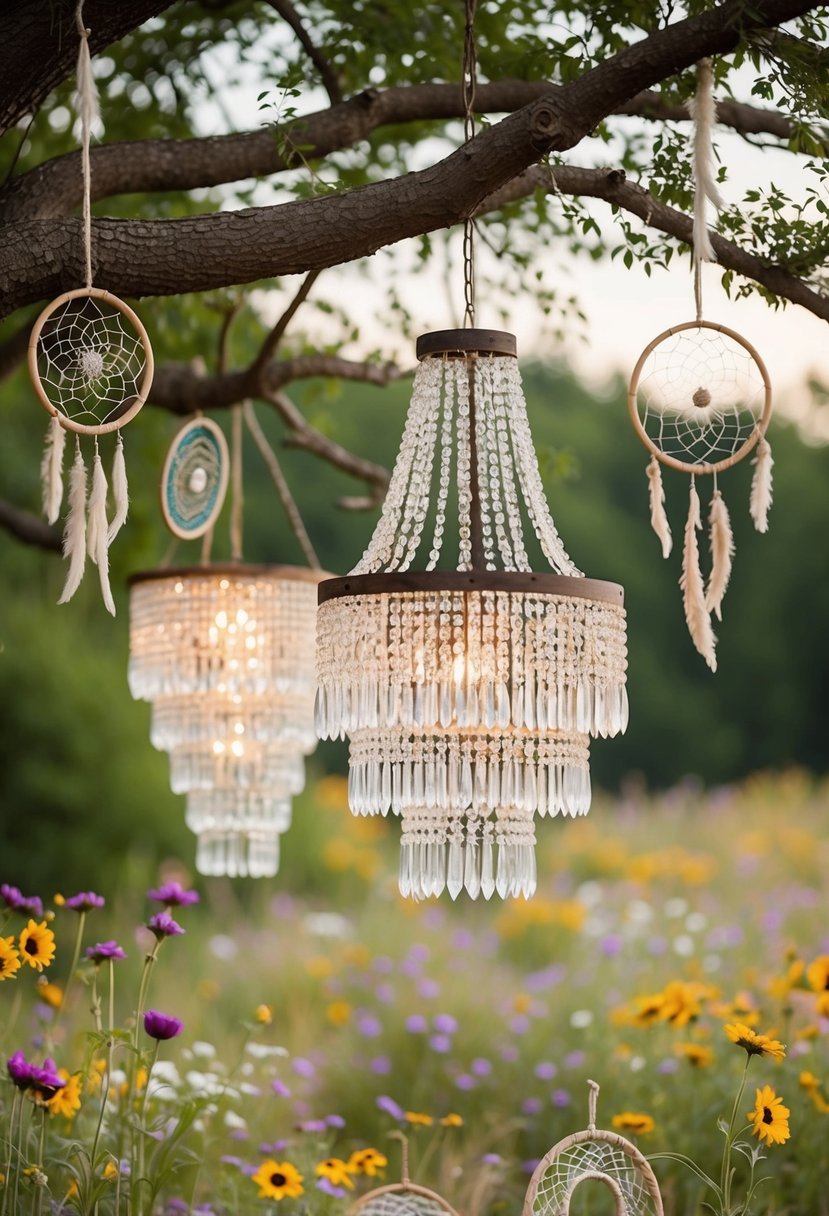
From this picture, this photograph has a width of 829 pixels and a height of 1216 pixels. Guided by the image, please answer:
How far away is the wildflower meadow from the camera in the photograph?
2896 mm

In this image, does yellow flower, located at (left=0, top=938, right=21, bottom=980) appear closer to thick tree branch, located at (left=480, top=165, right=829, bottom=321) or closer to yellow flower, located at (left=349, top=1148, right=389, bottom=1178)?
yellow flower, located at (left=349, top=1148, right=389, bottom=1178)

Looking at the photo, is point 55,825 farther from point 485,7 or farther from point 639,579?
point 639,579

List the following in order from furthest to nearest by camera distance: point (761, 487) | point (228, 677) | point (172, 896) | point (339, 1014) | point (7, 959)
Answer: point (339, 1014)
point (228, 677)
point (172, 896)
point (7, 959)
point (761, 487)

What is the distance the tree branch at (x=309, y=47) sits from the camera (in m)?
3.26

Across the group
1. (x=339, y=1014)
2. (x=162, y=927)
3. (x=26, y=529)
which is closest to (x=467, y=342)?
(x=162, y=927)

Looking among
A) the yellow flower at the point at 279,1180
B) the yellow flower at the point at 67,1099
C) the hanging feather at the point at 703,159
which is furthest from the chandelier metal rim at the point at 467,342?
the yellow flower at the point at 279,1180

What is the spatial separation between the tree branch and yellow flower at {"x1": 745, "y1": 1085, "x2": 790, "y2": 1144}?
7.41ft

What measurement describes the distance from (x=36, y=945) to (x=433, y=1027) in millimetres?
2640

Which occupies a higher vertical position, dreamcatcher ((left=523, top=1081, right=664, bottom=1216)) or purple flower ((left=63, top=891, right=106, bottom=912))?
purple flower ((left=63, top=891, right=106, bottom=912))

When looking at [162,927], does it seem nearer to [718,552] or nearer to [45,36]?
[718,552]

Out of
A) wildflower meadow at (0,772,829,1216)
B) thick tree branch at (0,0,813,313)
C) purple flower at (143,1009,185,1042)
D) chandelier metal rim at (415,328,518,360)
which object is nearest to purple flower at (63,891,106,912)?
wildflower meadow at (0,772,829,1216)

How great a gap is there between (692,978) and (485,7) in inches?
131

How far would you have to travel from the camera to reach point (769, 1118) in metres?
2.56

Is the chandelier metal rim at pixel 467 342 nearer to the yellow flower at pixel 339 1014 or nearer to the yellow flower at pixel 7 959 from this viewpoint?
the yellow flower at pixel 7 959
